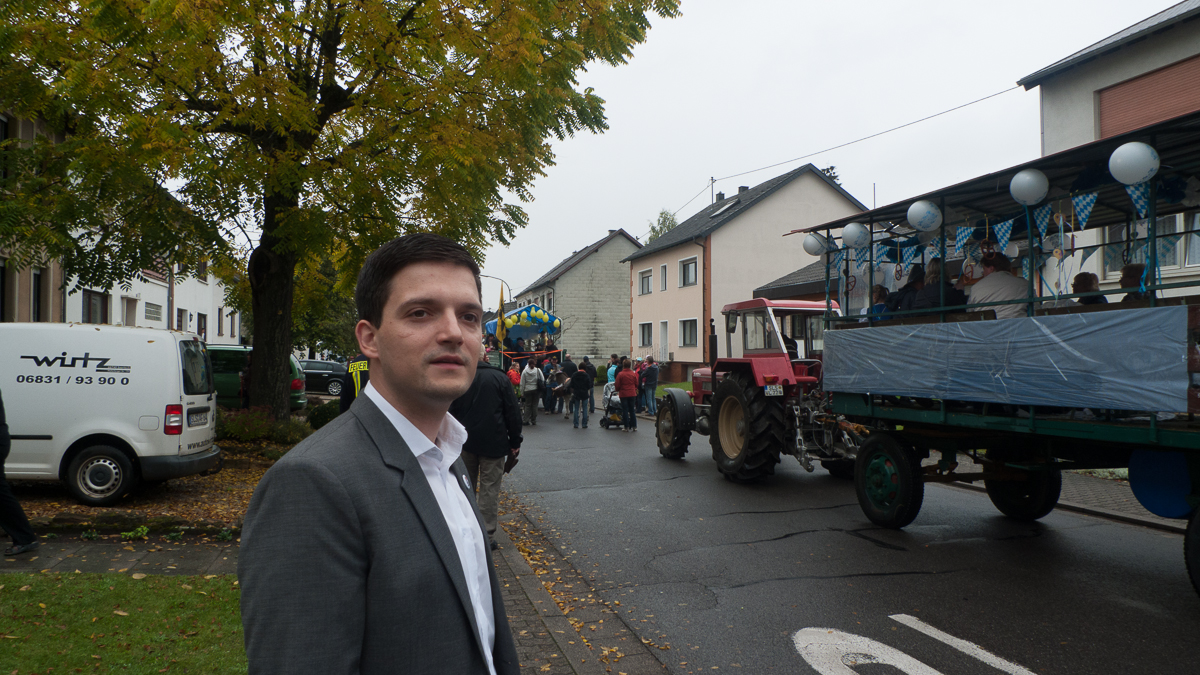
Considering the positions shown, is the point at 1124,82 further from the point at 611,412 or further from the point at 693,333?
the point at 693,333

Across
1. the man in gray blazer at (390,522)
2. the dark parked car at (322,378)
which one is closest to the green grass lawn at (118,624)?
the man in gray blazer at (390,522)

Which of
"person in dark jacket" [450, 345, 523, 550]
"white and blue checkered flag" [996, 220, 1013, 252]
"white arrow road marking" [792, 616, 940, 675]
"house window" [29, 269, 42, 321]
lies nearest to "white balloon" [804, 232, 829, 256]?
"white and blue checkered flag" [996, 220, 1013, 252]

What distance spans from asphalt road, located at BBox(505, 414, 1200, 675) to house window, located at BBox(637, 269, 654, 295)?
29321 millimetres

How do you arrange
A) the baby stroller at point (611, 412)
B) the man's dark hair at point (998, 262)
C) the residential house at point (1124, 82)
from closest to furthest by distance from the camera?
the man's dark hair at point (998, 262) < the residential house at point (1124, 82) < the baby stroller at point (611, 412)

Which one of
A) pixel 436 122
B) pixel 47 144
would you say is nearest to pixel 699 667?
pixel 436 122

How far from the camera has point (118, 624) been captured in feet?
14.8

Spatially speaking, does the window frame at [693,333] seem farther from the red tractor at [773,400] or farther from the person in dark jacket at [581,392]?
the red tractor at [773,400]

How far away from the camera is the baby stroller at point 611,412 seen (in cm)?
1959

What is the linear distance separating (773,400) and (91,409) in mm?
7764

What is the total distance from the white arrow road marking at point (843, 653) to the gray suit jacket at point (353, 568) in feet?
12.0

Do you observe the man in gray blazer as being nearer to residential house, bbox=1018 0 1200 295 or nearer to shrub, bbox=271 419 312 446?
shrub, bbox=271 419 312 446

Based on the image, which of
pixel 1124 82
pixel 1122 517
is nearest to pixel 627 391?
pixel 1122 517

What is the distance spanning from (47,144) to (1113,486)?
13.0 metres

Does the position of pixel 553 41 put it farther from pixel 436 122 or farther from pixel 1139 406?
pixel 1139 406
